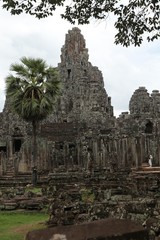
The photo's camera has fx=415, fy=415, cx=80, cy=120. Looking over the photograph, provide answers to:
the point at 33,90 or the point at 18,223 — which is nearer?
the point at 18,223

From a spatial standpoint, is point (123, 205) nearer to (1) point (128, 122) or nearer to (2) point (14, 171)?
(2) point (14, 171)

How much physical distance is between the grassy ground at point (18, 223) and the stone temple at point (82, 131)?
9.72 metres

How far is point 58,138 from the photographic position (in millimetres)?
44219

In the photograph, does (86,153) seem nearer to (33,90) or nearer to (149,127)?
(33,90)

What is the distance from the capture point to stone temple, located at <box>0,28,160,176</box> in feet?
92.6

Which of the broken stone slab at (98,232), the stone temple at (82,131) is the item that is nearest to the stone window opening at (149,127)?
the stone temple at (82,131)

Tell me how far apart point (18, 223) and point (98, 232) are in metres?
7.35

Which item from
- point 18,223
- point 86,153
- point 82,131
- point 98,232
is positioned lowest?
point 18,223

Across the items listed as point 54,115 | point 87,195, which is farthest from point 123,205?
point 54,115

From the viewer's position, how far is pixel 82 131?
46.0 m

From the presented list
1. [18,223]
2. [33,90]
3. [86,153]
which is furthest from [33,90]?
[18,223]

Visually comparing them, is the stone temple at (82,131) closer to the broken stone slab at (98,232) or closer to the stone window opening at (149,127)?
the stone window opening at (149,127)

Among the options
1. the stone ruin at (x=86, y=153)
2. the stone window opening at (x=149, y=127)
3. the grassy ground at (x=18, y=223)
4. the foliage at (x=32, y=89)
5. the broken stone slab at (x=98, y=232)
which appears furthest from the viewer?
the stone window opening at (x=149, y=127)

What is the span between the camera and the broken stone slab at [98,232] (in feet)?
17.1
